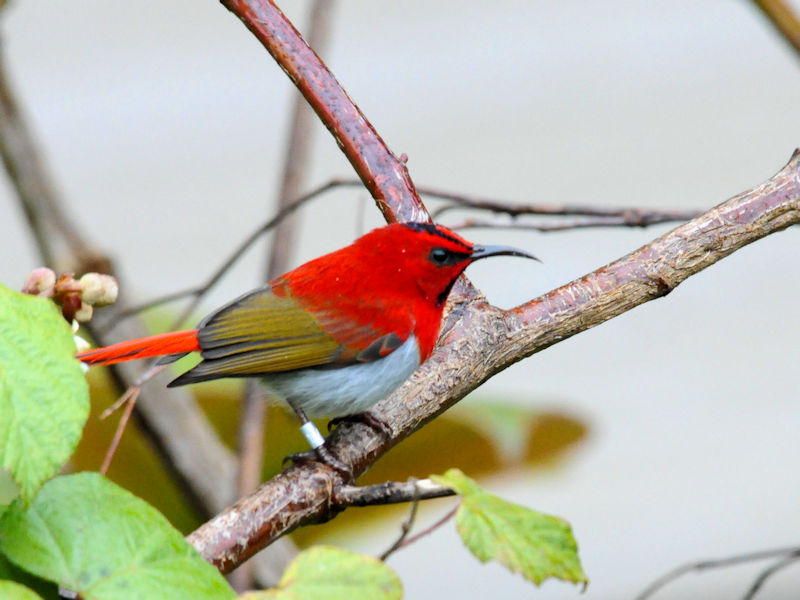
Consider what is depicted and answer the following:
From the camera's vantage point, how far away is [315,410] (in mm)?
2041

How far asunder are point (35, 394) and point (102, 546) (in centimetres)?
17

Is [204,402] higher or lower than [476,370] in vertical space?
higher

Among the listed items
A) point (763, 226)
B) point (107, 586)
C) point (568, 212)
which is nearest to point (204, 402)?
point (568, 212)

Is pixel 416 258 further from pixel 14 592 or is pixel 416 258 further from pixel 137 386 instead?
pixel 14 592

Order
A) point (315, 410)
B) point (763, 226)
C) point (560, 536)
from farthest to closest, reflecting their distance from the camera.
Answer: point (315, 410)
point (763, 226)
point (560, 536)

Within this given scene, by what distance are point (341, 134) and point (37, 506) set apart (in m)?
1.03

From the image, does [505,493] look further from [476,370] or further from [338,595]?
[338,595]

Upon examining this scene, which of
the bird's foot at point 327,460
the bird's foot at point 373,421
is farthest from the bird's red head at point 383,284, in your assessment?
the bird's foot at point 327,460

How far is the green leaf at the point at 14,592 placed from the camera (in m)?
0.82

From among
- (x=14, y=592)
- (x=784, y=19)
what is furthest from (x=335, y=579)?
(x=784, y=19)

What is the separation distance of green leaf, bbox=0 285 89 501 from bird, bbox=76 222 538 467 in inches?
38.8

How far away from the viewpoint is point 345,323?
2100mm

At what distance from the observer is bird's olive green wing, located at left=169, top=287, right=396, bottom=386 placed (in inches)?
77.1

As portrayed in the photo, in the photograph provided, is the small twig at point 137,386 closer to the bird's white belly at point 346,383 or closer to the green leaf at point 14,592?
the bird's white belly at point 346,383
